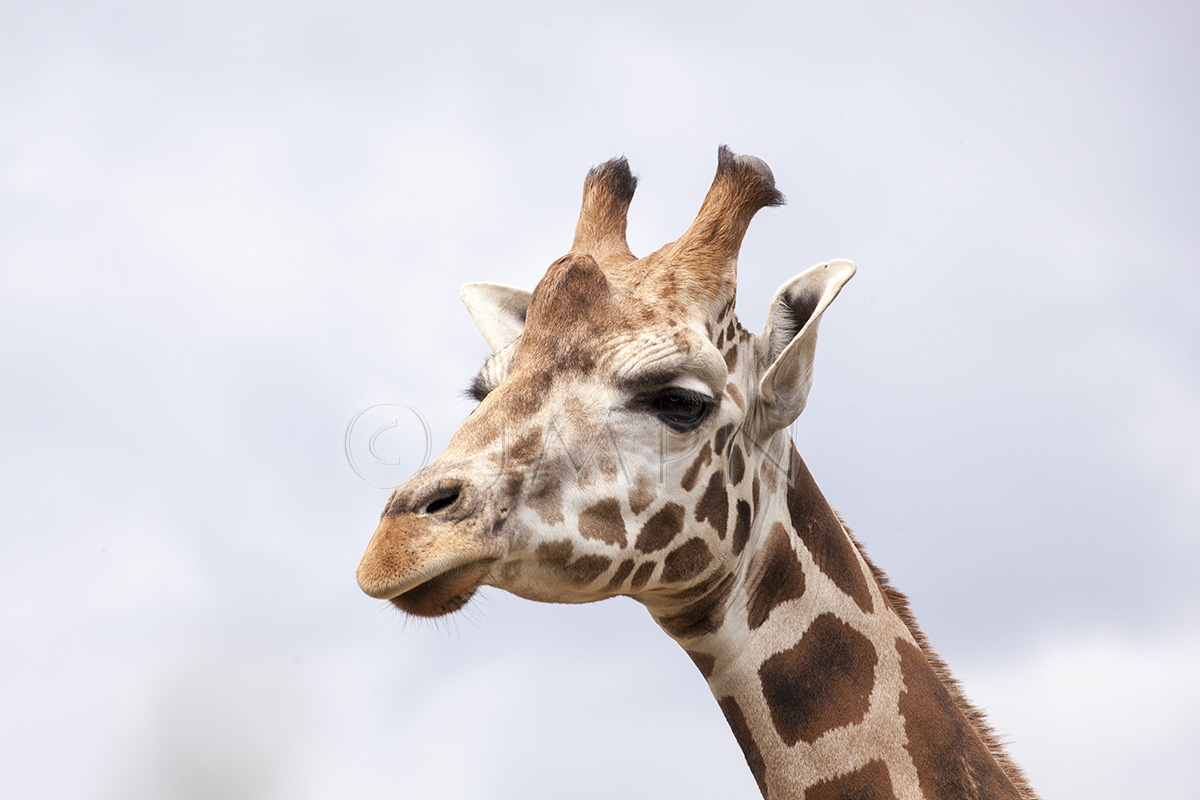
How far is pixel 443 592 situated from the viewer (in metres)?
3.96

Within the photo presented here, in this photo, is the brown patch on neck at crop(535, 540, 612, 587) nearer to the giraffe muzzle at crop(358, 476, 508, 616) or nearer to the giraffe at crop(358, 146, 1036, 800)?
the giraffe at crop(358, 146, 1036, 800)

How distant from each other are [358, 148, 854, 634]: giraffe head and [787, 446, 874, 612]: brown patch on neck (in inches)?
6.6

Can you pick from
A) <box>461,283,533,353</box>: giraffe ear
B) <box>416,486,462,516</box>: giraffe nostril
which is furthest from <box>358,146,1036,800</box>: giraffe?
<box>461,283,533,353</box>: giraffe ear

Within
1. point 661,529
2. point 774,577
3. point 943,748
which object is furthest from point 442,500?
point 943,748

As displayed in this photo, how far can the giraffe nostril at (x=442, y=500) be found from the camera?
3.90m

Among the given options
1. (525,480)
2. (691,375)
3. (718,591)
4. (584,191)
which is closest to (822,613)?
(718,591)

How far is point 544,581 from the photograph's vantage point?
172 inches

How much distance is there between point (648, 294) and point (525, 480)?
1278 millimetres

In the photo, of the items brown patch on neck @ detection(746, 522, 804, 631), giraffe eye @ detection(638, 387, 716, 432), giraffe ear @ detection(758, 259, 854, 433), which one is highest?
giraffe ear @ detection(758, 259, 854, 433)

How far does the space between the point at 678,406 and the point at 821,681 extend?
153cm

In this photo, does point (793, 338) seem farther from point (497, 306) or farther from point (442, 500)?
point (442, 500)

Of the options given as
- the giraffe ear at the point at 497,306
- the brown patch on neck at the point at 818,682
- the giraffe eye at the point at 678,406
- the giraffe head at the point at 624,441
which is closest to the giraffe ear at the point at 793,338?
the giraffe head at the point at 624,441

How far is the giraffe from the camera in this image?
170 inches

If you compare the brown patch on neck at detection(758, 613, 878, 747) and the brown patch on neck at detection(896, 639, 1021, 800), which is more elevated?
the brown patch on neck at detection(758, 613, 878, 747)
